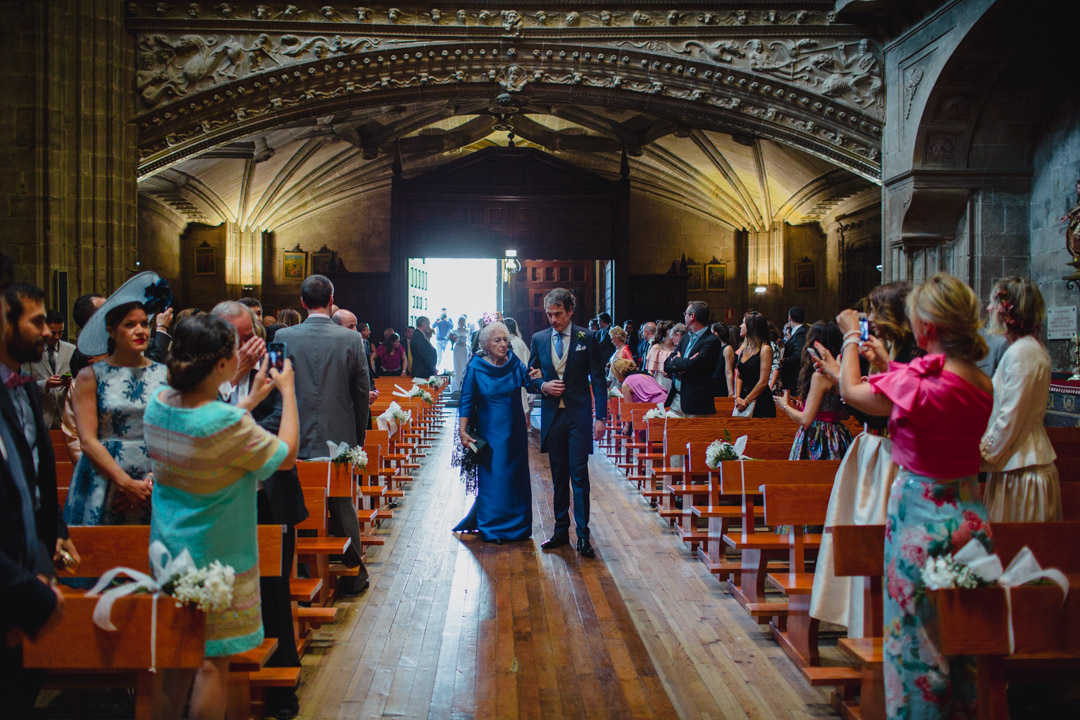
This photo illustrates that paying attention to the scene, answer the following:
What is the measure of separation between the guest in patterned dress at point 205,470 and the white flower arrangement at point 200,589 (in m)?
0.15

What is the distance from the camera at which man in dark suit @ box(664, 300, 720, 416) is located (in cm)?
630

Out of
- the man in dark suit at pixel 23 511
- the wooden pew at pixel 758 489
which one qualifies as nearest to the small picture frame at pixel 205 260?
the wooden pew at pixel 758 489

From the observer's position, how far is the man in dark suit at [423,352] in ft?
43.1

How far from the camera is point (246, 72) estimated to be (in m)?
9.64

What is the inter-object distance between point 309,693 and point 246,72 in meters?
8.39

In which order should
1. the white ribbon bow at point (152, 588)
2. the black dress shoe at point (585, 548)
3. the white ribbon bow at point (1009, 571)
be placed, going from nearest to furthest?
the white ribbon bow at point (152, 588) < the white ribbon bow at point (1009, 571) < the black dress shoe at point (585, 548)

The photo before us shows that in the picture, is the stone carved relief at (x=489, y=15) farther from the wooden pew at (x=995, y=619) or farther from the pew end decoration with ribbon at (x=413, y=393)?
the wooden pew at (x=995, y=619)

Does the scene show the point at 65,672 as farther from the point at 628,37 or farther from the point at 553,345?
the point at 628,37

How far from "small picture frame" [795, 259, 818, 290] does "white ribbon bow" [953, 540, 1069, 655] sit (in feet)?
58.3

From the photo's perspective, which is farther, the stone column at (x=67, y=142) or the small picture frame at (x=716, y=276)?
the small picture frame at (x=716, y=276)

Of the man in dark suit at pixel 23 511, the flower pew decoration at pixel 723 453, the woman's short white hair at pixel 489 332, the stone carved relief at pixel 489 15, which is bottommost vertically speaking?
the flower pew decoration at pixel 723 453

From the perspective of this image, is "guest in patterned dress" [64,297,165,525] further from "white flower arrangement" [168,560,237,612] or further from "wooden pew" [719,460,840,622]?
"wooden pew" [719,460,840,622]

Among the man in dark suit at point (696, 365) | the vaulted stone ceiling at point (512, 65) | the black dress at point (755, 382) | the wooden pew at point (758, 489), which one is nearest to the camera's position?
the wooden pew at point (758, 489)

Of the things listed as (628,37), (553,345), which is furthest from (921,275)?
(553,345)
